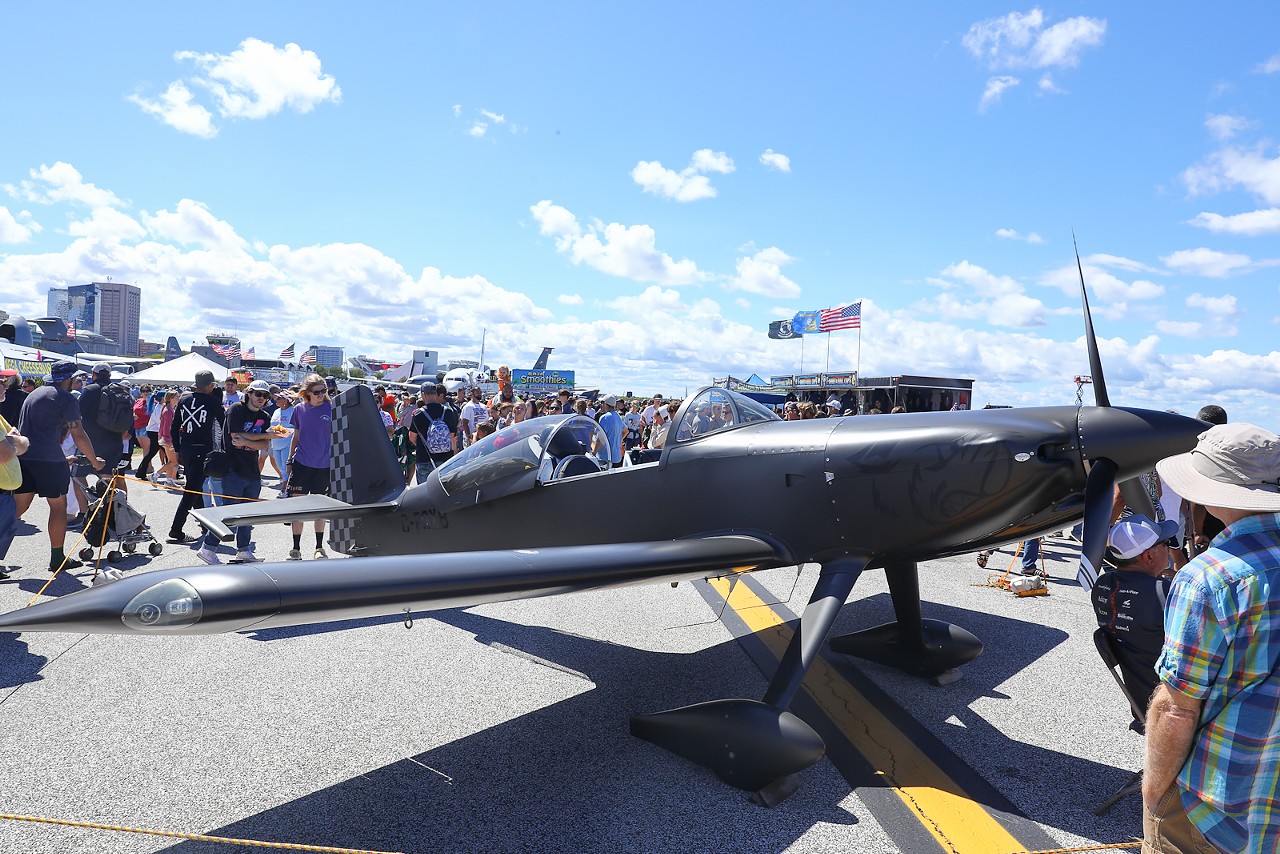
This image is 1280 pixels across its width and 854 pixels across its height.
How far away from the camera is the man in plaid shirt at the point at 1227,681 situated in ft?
4.88

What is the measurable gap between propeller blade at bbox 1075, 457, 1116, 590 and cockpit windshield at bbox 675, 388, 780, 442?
1.85m

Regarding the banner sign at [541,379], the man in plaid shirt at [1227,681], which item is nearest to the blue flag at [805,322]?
the banner sign at [541,379]

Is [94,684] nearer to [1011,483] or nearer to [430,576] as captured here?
[430,576]

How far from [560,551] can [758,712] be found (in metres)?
1.25

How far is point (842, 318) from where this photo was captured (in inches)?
1312

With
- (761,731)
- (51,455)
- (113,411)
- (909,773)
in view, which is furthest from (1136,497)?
(113,411)

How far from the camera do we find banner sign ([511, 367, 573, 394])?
64625 mm

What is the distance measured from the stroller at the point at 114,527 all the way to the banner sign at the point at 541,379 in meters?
56.0

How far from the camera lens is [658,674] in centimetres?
461

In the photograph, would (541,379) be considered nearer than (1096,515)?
No

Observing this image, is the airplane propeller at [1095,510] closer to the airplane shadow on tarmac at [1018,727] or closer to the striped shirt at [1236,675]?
the airplane shadow on tarmac at [1018,727]

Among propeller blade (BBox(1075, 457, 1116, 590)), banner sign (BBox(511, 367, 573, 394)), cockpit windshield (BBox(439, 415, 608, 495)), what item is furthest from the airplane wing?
banner sign (BBox(511, 367, 573, 394))

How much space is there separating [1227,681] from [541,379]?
65699 mm

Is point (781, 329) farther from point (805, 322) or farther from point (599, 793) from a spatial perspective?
point (599, 793)
